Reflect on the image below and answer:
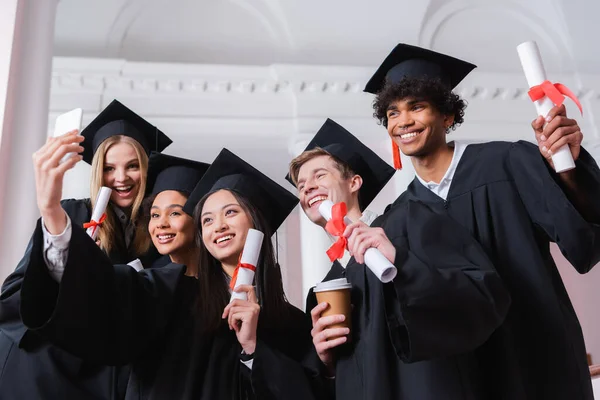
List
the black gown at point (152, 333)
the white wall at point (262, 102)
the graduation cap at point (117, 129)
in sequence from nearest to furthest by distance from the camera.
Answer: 1. the black gown at point (152, 333)
2. the graduation cap at point (117, 129)
3. the white wall at point (262, 102)

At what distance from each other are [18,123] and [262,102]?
12.9ft

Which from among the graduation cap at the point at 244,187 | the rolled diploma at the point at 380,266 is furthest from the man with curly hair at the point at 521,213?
the graduation cap at the point at 244,187

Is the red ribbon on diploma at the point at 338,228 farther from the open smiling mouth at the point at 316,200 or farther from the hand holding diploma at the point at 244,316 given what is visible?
the open smiling mouth at the point at 316,200

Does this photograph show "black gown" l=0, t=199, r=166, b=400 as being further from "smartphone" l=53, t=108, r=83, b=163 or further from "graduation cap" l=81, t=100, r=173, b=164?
"graduation cap" l=81, t=100, r=173, b=164

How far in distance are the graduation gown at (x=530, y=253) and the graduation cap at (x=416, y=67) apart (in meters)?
0.48

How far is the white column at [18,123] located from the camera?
225 cm

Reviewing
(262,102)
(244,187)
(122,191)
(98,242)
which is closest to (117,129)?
(122,191)

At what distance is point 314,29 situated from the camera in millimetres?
6309

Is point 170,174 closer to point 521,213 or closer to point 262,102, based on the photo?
point 521,213

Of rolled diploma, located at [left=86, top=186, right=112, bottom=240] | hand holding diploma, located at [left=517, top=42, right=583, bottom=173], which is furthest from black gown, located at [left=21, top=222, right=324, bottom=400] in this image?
hand holding diploma, located at [left=517, top=42, right=583, bottom=173]

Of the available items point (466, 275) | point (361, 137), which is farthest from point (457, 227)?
point (361, 137)

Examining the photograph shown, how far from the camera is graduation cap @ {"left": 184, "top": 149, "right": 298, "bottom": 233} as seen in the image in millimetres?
2580

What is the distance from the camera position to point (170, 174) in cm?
290

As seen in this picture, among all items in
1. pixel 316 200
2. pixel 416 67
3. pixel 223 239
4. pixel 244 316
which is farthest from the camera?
pixel 316 200
